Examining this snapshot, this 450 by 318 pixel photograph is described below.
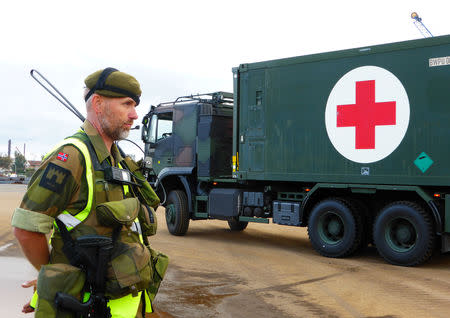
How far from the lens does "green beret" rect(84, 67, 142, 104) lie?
2330 mm

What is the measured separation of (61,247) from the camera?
2.17 meters

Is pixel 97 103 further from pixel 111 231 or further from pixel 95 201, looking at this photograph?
pixel 111 231

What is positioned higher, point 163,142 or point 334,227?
point 163,142

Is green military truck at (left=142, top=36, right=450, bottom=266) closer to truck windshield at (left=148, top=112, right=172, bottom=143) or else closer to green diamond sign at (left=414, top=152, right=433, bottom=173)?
green diamond sign at (left=414, top=152, right=433, bottom=173)

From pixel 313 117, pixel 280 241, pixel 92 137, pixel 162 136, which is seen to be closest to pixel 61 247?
pixel 92 137

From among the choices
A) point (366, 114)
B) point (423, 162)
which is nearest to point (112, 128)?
point (423, 162)

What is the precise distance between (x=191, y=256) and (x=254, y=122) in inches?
123

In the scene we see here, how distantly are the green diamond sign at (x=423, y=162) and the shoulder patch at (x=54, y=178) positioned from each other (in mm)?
7271

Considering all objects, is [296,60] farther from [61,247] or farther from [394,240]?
[61,247]

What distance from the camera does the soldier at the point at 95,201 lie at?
6.86 ft

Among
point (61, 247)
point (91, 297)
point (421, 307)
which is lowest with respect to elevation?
point (421, 307)

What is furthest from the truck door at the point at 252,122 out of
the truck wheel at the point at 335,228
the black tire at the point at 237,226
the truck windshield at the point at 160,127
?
the black tire at the point at 237,226

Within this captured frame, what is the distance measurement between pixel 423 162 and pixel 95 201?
23.5 ft

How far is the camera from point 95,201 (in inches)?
86.7
